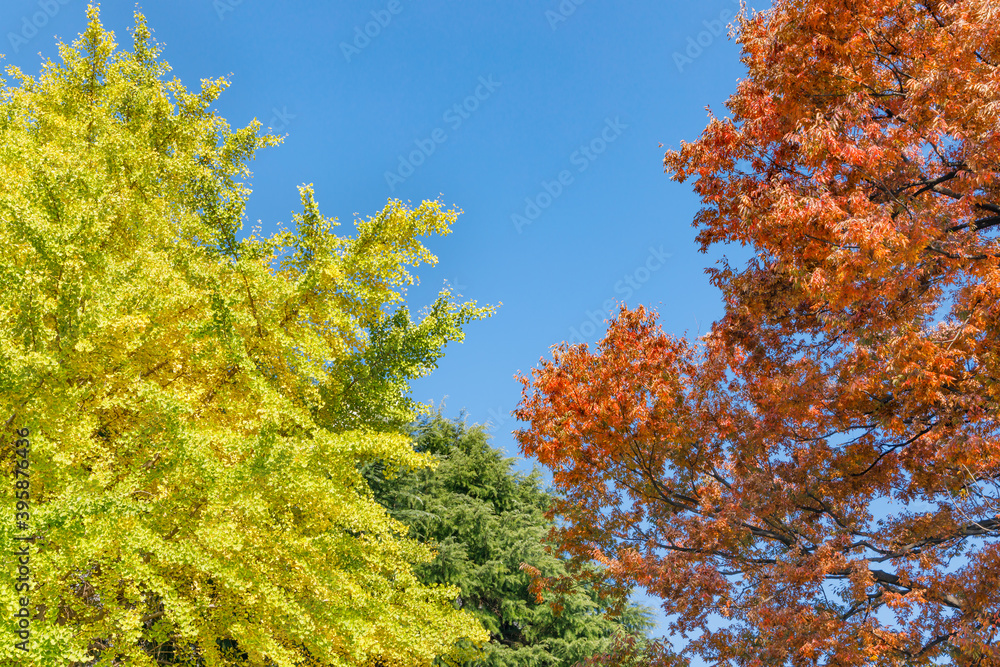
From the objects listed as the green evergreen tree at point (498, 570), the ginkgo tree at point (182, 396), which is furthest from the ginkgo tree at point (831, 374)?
the green evergreen tree at point (498, 570)

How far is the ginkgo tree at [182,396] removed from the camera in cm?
774

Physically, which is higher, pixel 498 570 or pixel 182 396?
pixel 498 570

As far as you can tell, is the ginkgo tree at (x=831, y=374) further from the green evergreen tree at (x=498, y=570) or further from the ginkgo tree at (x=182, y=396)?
the green evergreen tree at (x=498, y=570)

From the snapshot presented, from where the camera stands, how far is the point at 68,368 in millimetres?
8102

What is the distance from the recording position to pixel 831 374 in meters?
9.65

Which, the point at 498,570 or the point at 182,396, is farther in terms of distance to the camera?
the point at 498,570

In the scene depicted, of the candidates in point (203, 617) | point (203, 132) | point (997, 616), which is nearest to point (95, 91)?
point (203, 132)

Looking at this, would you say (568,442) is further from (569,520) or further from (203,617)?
(203,617)

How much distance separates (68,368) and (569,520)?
29.2 ft

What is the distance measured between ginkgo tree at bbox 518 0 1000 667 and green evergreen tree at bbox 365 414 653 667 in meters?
9.57

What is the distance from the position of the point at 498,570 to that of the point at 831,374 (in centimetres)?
1428

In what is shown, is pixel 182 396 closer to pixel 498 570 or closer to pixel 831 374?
pixel 831 374

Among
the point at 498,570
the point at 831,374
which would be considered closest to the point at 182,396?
the point at 831,374

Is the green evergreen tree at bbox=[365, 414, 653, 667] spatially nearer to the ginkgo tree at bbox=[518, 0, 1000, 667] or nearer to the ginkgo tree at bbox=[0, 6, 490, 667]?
the ginkgo tree at bbox=[0, 6, 490, 667]
